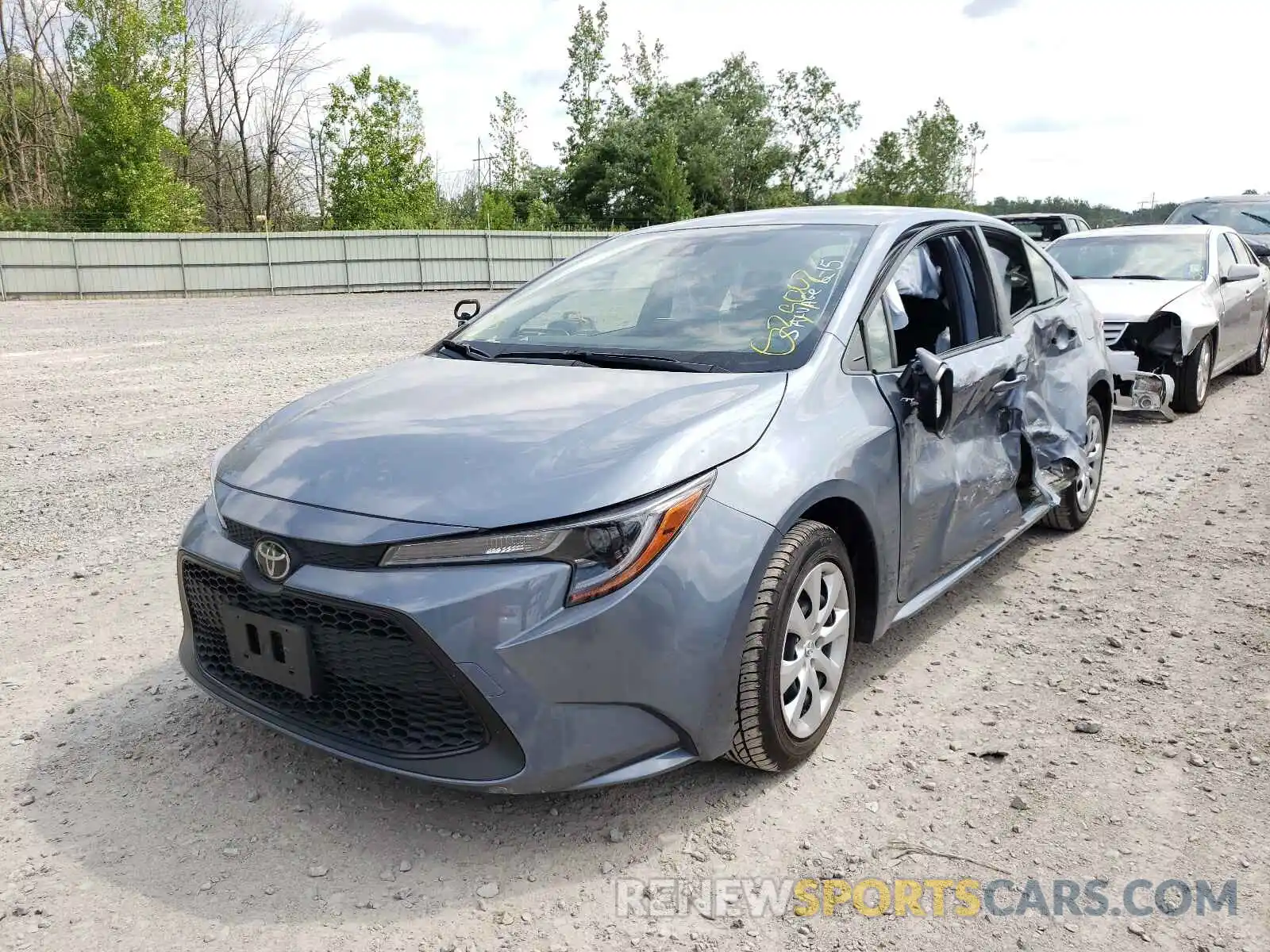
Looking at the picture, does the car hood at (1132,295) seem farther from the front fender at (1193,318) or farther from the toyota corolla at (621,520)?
the toyota corolla at (621,520)

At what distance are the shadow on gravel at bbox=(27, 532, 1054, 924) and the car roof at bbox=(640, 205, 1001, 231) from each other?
2.01 metres

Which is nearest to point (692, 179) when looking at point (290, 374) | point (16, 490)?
point (290, 374)

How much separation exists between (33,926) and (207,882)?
37 cm

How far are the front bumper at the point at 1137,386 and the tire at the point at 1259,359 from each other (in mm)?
3300

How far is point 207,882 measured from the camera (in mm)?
2420

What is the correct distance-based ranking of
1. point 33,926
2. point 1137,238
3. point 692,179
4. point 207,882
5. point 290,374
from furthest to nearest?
point 692,179
point 290,374
point 1137,238
point 207,882
point 33,926

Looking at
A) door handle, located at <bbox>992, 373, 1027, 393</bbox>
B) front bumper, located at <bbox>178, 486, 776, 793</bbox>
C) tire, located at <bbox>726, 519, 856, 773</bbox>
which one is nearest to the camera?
front bumper, located at <bbox>178, 486, 776, 793</bbox>

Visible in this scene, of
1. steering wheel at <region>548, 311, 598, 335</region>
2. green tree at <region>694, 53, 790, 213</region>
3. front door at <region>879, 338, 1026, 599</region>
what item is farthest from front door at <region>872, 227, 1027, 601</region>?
green tree at <region>694, 53, 790, 213</region>

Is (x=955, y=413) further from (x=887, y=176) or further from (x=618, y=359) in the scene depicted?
(x=887, y=176)

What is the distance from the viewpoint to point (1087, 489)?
5.19m

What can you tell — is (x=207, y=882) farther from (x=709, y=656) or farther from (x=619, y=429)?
(x=619, y=429)

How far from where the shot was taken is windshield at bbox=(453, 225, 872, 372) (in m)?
3.19

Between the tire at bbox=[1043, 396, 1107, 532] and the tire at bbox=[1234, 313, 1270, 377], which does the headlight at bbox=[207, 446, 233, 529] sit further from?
the tire at bbox=[1234, 313, 1270, 377]

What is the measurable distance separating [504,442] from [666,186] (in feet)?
135
